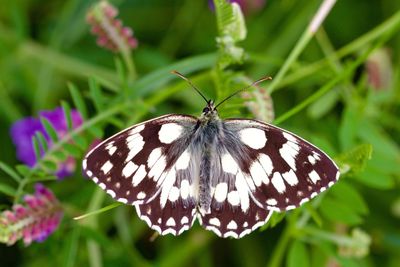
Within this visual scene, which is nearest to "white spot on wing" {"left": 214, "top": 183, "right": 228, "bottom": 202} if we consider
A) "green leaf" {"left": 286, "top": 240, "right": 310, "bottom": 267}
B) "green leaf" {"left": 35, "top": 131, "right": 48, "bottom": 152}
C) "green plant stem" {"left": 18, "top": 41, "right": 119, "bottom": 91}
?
"green leaf" {"left": 286, "top": 240, "right": 310, "bottom": 267}

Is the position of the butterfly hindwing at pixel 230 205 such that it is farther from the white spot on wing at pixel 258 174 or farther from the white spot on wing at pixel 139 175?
the white spot on wing at pixel 139 175

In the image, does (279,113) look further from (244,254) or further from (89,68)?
(89,68)

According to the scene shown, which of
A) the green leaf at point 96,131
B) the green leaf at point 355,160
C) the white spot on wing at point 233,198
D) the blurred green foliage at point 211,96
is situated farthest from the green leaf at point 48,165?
the green leaf at point 355,160

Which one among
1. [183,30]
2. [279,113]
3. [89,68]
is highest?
[183,30]

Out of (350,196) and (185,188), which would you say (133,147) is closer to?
(185,188)

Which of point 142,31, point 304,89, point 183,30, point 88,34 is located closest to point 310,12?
point 304,89

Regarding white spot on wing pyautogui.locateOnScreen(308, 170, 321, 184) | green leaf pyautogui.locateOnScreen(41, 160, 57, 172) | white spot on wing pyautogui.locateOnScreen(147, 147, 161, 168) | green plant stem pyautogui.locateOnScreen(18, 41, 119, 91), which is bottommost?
white spot on wing pyautogui.locateOnScreen(308, 170, 321, 184)

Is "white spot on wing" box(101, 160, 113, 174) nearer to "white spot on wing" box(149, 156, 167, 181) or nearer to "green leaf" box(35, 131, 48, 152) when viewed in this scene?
"white spot on wing" box(149, 156, 167, 181)
